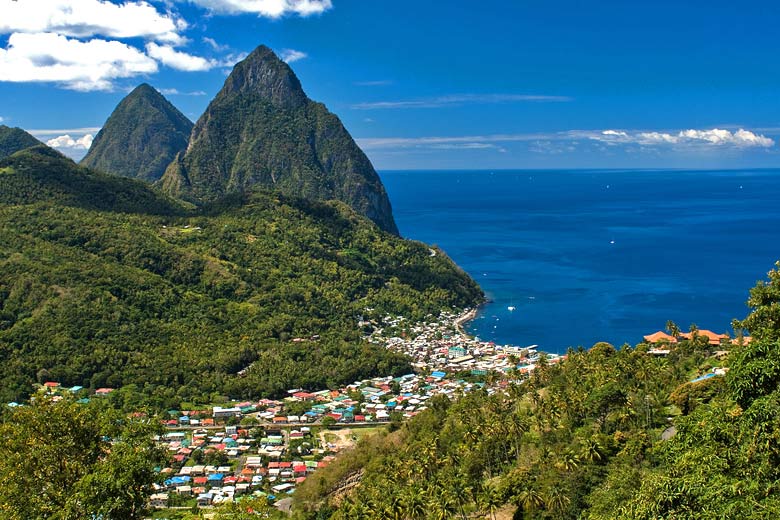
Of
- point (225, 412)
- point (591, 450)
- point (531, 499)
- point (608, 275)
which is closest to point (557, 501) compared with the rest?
point (531, 499)

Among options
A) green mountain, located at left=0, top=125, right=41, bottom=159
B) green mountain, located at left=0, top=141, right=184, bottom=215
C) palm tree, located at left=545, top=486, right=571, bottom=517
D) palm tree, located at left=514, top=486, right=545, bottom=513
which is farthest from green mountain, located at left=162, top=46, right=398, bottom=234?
palm tree, located at left=545, top=486, right=571, bottom=517

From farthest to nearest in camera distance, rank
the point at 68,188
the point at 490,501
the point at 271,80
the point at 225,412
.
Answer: the point at 271,80 < the point at 68,188 < the point at 225,412 < the point at 490,501

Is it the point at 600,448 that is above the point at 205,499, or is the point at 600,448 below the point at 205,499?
above

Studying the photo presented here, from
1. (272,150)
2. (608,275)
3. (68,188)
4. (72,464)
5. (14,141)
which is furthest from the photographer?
(14,141)

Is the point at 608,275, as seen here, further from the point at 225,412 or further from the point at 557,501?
the point at 557,501

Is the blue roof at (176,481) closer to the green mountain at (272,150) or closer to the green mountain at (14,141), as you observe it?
the green mountain at (272,150)

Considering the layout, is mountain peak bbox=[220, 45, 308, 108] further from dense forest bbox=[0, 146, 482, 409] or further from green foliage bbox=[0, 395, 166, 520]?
green foliage bbox=[0, 395, 166, 520]

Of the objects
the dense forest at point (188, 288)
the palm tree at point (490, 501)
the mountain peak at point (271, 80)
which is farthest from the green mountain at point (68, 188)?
the palm tree at point (490, 501)
